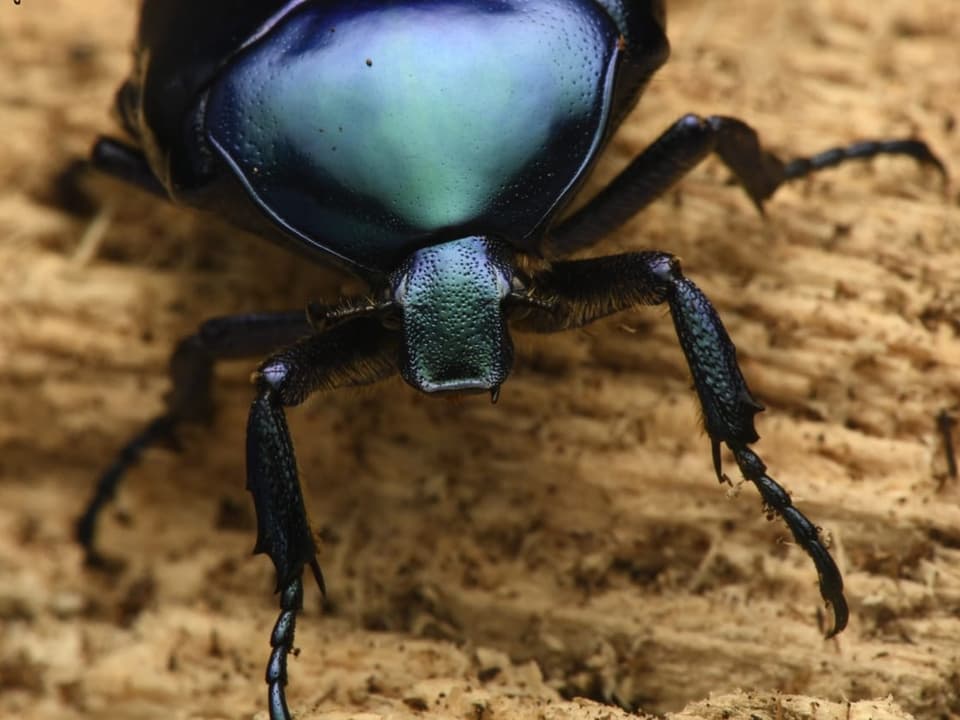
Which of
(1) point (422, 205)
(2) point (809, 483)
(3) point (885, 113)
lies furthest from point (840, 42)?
(1) point (422, 205)

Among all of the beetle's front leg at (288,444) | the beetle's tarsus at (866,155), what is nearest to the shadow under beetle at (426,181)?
the beetle's front leg at (288,444)

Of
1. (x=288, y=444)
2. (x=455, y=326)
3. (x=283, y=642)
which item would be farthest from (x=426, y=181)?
(x=283, y=642)

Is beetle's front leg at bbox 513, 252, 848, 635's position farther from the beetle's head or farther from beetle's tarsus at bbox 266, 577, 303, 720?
beetle's tarsus at bbox 266, 577, 303, 720

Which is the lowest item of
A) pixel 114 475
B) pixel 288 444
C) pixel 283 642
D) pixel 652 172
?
pixel 114 475

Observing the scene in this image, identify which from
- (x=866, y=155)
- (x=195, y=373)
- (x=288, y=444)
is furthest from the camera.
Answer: (x=866, y=155)

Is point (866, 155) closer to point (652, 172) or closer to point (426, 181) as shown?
point (652, 172)
